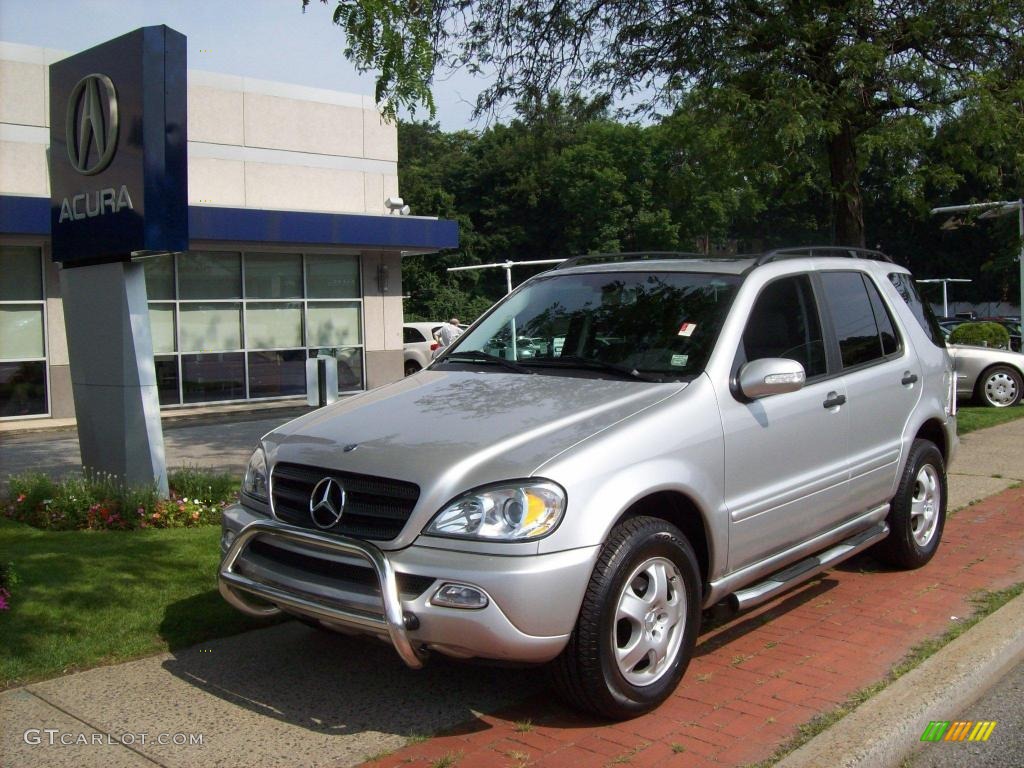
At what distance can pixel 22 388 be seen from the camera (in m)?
17.7

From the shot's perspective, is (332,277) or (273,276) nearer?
(273,276)

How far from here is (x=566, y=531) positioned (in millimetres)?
3785

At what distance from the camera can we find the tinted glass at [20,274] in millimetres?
17641

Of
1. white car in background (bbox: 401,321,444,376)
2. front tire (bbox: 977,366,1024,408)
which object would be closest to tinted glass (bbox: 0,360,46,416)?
white car in background (bbox: 401,321,444,376)

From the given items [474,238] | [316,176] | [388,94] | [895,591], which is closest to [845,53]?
[388,94]

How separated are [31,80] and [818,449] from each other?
54.9ft

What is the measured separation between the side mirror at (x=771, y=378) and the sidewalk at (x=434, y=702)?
1.31 metres

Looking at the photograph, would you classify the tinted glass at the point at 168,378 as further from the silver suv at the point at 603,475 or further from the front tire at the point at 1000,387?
the silver suv at the point at 603,475

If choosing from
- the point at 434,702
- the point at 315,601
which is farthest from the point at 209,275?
the point at 315,601

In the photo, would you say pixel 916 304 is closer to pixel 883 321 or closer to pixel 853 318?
pixel 883 321

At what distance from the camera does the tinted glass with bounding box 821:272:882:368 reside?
228 inches

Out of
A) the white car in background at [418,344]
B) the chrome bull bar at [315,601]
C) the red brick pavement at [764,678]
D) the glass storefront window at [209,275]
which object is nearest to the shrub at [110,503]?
the chrome bull bar at [315,601]

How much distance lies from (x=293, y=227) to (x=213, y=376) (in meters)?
3.40

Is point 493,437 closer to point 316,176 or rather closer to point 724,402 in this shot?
point 724,402
